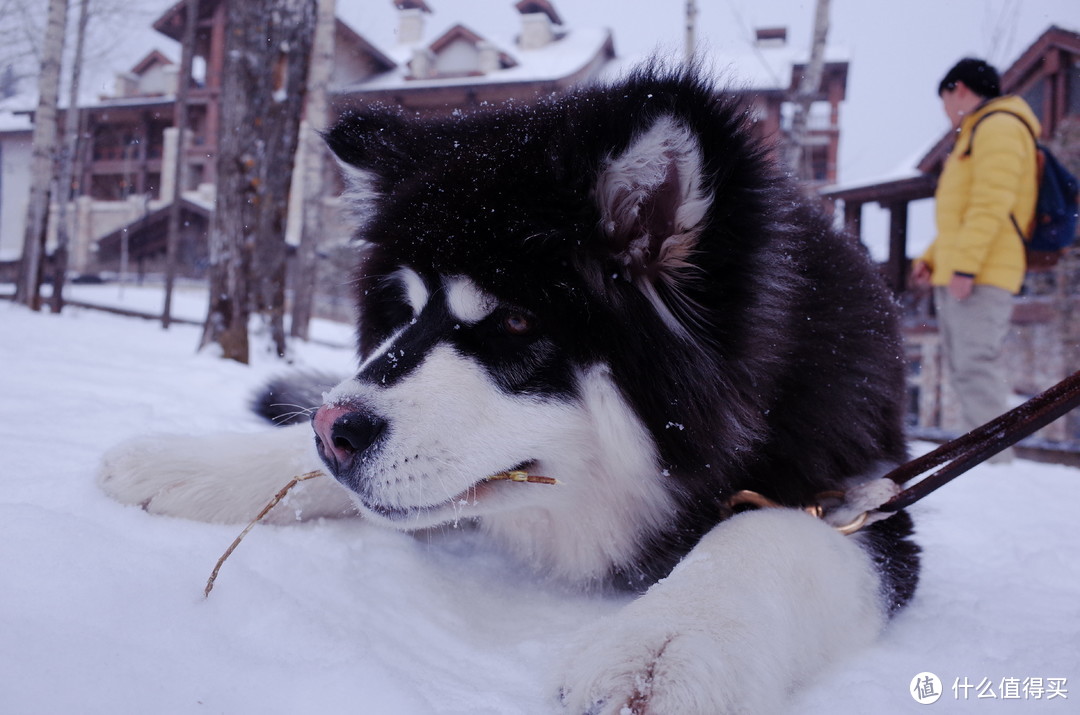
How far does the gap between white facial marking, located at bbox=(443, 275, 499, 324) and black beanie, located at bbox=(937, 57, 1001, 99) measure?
409cm

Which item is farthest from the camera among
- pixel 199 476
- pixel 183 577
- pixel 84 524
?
pixel 199 476

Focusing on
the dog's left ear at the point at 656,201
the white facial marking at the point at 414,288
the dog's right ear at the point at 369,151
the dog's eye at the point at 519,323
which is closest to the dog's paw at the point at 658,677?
the dog's eye at the point at 519,323

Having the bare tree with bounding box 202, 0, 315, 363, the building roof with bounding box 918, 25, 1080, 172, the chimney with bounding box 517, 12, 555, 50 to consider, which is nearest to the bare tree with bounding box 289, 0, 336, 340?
the chimney with bounding box 517, 12, 555, 50

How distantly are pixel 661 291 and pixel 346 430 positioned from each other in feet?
2.46

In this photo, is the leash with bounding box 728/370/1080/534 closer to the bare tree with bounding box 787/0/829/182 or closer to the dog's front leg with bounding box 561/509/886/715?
the dog's front leg with bounding box 561/509/886/715

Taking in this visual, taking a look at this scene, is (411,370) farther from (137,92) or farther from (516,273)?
(137,92)

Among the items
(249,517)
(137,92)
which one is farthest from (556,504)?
(137,92)

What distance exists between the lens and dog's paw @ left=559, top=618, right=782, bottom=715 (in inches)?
38.6

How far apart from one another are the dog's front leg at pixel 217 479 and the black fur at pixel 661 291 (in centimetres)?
50

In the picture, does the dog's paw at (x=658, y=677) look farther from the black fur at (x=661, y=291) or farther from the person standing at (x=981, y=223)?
the person standing at (x=981, y=223)

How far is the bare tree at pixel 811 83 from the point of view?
333 inches

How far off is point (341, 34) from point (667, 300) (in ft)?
59.9

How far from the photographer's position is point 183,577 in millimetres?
1217

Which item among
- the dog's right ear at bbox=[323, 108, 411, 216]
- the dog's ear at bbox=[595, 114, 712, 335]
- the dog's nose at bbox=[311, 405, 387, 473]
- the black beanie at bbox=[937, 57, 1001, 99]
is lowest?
the dog's nose at bbox=[311, 405, 387, 473]
